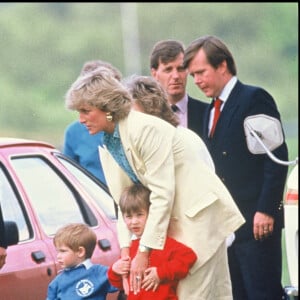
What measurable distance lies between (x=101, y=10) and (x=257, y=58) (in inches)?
238

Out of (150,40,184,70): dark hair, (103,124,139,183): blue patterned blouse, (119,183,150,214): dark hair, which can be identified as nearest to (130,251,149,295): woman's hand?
(119,183,150,214): dark hair

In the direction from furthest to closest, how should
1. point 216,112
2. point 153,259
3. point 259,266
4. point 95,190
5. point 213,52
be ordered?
point 95,190 → point 216,112 → point 213,52 → point 259,266 → point 153,259

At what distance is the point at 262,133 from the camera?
8.02 m

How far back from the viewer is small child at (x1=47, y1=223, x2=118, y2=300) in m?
8.26

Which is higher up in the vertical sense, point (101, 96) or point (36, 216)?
point (101, 96)

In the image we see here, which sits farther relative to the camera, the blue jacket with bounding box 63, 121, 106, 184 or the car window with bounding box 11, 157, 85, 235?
the blue jacket with bounding box 63, 121, 106, 184

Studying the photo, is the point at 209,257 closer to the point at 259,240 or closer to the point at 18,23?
the point at 259,240

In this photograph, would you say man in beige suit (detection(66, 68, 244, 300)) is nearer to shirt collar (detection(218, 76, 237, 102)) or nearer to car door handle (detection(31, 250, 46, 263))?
shirt collar (detection(218, 76, 237, 102))

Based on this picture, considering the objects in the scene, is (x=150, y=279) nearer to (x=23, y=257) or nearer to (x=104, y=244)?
(x=23, y=257)

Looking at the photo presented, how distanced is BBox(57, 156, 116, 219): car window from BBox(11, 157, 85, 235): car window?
17 cm

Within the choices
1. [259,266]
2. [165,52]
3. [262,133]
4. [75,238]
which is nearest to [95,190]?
[165,52]

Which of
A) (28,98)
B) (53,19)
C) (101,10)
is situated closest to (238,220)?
(28,98)

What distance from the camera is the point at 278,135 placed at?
8.07 metres

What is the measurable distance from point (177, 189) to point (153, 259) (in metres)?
0.40
